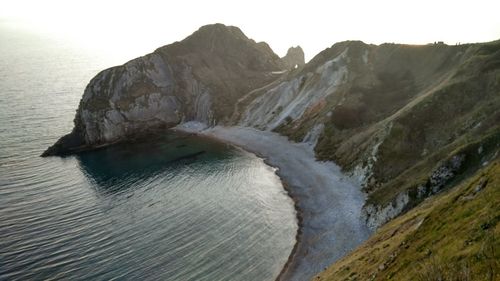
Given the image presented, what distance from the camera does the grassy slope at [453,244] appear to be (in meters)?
18.6

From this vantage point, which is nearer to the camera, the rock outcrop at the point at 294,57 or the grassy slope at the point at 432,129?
the grassy slope at the point at 432,129

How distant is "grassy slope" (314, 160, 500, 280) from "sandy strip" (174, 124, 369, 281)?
15212 millimetres

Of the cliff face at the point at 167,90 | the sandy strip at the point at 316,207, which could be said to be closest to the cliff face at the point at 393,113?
the sandy strip at the point at 316,207

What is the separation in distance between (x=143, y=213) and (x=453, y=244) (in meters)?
52.6

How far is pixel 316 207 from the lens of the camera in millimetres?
62969

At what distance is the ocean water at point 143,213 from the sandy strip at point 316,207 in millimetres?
2046

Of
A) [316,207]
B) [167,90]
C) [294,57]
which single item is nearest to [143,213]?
[316,207]

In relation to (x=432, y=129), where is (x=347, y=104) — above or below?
above

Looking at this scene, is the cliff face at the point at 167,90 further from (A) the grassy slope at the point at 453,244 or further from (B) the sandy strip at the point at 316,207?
(A) the grassy slope at the point at 453,244

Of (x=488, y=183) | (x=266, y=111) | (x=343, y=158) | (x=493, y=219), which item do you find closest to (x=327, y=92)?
(x=266, y=111)

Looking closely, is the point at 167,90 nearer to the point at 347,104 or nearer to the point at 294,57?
the point at 347,104

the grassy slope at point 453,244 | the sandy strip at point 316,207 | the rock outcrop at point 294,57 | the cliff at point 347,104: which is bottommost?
the sandy strip at point 316,207

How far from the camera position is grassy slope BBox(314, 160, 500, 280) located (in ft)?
61.0

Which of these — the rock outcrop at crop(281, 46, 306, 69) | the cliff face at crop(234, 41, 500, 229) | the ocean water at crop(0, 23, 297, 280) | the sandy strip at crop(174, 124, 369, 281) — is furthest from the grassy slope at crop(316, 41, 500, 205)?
the rock outcrop at crop(281, 46, 306, 69)
